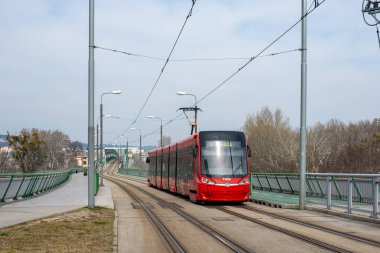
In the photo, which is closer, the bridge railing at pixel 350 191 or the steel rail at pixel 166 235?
the steel rail at pixel 166 235

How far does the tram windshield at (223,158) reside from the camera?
70.0ft

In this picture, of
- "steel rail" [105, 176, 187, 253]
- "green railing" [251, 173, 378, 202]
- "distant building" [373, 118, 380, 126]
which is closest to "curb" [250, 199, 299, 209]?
"green railing" [251, 173, 378, 202]

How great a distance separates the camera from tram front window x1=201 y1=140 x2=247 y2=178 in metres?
21.3

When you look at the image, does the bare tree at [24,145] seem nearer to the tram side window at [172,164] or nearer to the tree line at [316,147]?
the tree line at [316,147]

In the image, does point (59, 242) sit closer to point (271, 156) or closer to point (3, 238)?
point (3, 238)

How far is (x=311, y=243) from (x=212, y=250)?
213cm

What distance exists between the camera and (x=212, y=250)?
978 centimetres

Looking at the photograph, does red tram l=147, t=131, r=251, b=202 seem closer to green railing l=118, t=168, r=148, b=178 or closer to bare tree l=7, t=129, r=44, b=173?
green railing l=118, t=168, r=148, b=178

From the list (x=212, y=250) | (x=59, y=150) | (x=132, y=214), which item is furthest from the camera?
(x=59, y=150)

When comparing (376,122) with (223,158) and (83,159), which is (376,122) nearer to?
(83,159)

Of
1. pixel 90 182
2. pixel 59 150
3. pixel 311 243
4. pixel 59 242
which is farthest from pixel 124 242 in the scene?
pixel 59 150

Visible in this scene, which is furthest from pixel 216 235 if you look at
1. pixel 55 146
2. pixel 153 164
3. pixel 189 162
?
pixel 55 146

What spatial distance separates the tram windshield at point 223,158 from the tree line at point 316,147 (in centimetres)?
1697

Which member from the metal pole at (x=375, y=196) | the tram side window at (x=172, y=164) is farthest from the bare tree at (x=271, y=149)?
the metal pole at (x=375, y=196)
